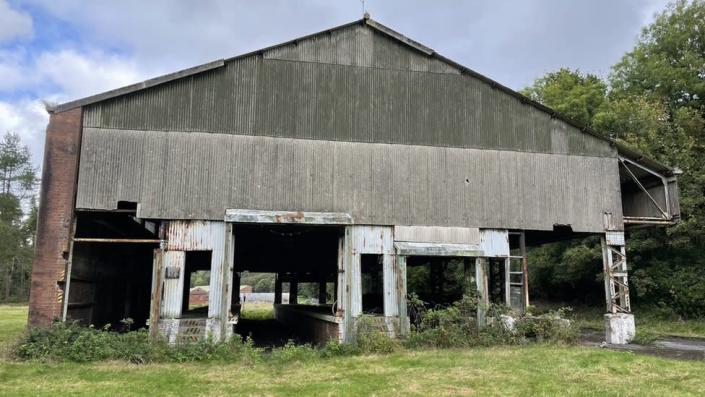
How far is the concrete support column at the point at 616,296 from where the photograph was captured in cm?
1705

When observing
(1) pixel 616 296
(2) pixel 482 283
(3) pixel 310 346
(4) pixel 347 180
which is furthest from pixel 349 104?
(1) pixel 616 296

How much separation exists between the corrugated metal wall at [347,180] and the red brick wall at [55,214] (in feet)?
1.17

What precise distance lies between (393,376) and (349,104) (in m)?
8.79

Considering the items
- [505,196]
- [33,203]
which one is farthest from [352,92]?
[33,203]

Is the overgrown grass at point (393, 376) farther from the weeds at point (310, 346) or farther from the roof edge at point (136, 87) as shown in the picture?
the roof edge at point (136, 87)

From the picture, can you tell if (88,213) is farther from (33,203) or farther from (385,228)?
(33,203)

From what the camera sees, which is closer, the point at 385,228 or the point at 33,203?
the point at 385,228

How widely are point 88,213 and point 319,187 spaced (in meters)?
6.98

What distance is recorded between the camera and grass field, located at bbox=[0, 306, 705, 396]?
32.6 feet

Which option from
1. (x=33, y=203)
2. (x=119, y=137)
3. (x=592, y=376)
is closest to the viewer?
(x=592, y=376)

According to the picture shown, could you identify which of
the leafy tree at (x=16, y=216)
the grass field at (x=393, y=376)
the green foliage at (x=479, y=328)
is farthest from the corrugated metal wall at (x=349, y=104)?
the leafy tree at (x=16, y=216)

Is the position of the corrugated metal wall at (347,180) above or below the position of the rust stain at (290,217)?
above

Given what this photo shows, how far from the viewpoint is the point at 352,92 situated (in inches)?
664

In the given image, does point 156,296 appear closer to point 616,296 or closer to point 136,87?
point 136,87
